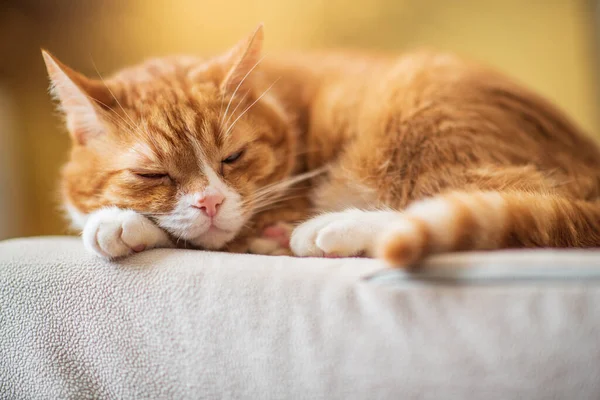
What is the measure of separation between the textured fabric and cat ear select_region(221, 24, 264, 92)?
20.9 inches

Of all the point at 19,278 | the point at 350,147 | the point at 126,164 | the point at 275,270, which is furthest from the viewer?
the point at 350,147

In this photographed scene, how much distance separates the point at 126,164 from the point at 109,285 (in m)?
0.33

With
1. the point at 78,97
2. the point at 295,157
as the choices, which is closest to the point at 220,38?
the point at 295,157

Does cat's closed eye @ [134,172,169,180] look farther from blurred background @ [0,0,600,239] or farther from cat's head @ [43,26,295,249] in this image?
blurred background @ [0,0,600,239]

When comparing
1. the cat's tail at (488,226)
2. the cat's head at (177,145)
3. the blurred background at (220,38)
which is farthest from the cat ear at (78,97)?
the blurred background at (220,38)

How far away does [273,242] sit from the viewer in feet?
4.25

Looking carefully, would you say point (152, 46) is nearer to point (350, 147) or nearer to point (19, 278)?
point (350, 147)

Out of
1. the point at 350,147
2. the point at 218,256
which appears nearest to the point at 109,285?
the point at 218,256

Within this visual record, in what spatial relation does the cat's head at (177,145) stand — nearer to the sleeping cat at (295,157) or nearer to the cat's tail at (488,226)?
the sleeping cat at (295,157)

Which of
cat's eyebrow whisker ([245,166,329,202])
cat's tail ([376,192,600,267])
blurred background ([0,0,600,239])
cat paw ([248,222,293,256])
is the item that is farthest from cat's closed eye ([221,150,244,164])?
blurred background ([0,0,600,239])

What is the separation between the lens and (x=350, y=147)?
1.42 meters

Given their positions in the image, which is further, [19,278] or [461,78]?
[461,78]

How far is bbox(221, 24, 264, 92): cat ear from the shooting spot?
130cm

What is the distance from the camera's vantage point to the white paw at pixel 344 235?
3.44 ft
